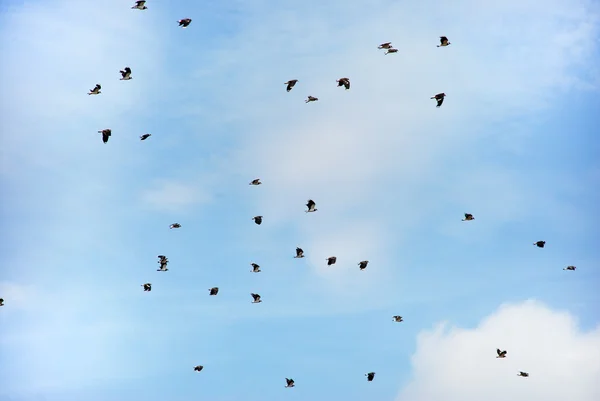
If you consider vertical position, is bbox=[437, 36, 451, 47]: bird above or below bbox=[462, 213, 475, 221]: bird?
above

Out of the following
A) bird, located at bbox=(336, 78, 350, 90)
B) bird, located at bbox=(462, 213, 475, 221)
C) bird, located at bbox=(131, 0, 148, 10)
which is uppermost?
bird, located at bbox=(131, 0, 148, 10)

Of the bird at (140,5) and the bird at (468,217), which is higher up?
the bird at (140,5)

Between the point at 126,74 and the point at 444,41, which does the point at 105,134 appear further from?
the point at 444,41

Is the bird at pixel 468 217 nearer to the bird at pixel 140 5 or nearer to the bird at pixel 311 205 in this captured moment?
the bird at pixel 311 205

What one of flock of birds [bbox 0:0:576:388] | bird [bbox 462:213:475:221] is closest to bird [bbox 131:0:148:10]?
flock of birds [bbox 0:0:576:388]

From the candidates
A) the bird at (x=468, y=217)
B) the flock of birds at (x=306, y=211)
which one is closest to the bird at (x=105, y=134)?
the flock of birds at (x=306, y=211)

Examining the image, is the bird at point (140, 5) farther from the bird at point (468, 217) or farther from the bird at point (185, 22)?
the bird at point (468, 217)

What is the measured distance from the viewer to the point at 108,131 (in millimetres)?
81062

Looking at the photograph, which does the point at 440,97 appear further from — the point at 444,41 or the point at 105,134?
the point at 105,134

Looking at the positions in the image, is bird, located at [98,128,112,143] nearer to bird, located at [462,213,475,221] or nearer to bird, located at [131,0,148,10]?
bird, located at [131,0,148,10]

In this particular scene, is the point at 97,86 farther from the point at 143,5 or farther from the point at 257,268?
the point at 257,268

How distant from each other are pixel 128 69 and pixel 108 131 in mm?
5462

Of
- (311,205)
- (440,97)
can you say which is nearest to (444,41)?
(440,97)

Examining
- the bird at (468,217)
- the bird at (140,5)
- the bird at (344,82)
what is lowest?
the bird at (468,217)
